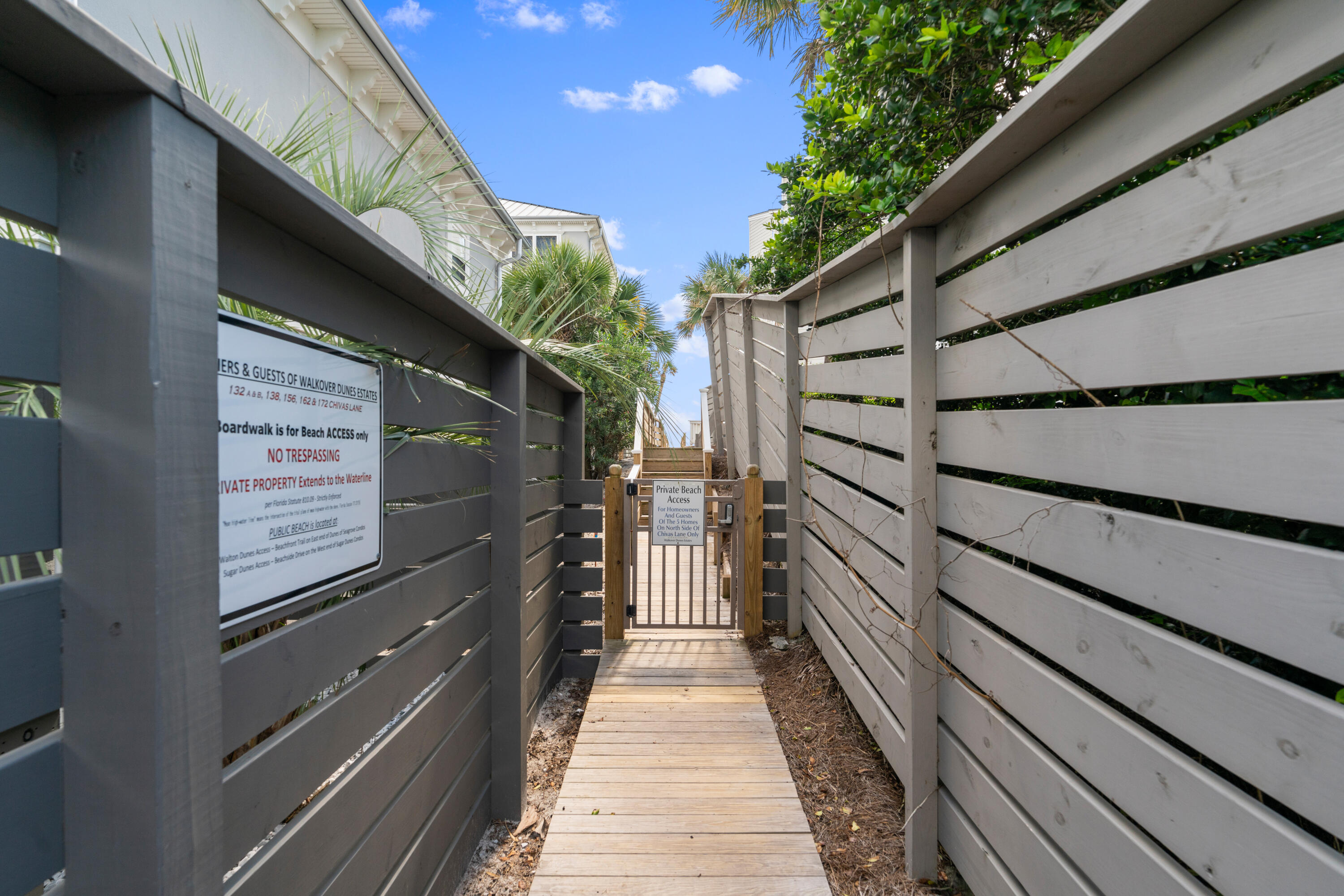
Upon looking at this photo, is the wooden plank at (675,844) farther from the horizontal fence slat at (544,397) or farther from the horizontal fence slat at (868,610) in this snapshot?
the horizontal fence slat at (544,397)

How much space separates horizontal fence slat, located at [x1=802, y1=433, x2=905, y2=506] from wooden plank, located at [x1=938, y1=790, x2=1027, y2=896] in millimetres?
1146

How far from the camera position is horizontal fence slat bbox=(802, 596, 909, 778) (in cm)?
271

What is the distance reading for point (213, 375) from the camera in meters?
0.92

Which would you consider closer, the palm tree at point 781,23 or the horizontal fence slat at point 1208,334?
the horizontal fence slat at point 1208,334

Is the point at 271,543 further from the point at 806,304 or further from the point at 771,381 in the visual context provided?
the point at 771,381

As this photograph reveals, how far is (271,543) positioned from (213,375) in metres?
0.40

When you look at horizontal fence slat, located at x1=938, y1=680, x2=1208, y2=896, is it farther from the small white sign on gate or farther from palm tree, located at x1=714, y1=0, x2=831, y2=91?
palm tree, located at x1=714, y1=0, x2=831, y2=91

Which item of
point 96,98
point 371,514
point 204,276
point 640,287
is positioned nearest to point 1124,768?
point 371,514

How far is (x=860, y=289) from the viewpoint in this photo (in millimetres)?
3324

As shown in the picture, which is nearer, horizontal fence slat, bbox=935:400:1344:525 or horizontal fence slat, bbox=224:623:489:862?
horizontal fence slat, bbox=935:400:1344:525

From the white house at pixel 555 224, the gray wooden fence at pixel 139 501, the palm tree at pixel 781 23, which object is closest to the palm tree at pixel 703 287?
the white house at pixel 555 224

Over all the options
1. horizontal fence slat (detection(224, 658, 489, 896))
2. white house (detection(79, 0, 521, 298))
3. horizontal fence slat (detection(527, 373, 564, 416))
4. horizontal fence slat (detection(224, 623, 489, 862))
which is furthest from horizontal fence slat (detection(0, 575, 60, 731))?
horizontal fence slat (detection(527, 373, 564, 416))

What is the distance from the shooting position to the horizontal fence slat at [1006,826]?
1.61 m

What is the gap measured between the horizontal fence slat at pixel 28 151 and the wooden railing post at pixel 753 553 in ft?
14.6
